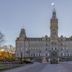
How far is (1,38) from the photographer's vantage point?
11850 centimetres

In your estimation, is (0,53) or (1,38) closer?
(1,38)

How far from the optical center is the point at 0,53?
155 m

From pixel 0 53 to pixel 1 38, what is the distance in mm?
37484
